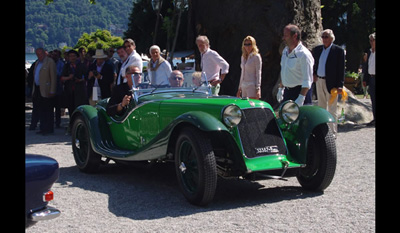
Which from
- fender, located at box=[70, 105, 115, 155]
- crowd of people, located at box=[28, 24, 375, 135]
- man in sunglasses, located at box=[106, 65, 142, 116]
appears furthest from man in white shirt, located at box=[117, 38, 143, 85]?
man in sunglasses, located at box=[106, 65, 142, 116]

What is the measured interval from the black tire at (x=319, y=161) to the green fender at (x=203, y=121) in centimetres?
106

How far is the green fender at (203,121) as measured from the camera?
5.28 meters

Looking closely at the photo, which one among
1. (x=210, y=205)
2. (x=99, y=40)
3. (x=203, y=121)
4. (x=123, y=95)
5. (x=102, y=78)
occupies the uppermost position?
(x=99, y=40)

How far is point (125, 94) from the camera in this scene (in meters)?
7.34

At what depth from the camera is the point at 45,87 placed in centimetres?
1198

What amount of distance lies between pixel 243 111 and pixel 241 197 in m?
0.90

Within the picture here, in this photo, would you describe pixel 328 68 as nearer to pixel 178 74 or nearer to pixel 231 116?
pixel 178 74

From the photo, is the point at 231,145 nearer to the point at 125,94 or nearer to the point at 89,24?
the point at 125,94

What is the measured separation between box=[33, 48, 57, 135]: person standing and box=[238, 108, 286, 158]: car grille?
23.7 ft

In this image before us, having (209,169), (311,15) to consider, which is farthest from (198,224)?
(311,15)

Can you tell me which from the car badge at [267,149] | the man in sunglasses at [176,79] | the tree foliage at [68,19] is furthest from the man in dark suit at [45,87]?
the tree foliage at [68,19]

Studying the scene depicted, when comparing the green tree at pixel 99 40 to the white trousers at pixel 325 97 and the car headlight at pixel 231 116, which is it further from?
the car headlight at pixel 231 116

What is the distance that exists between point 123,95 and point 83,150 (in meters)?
1.01

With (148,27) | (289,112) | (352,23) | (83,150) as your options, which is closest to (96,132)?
(83,150)
